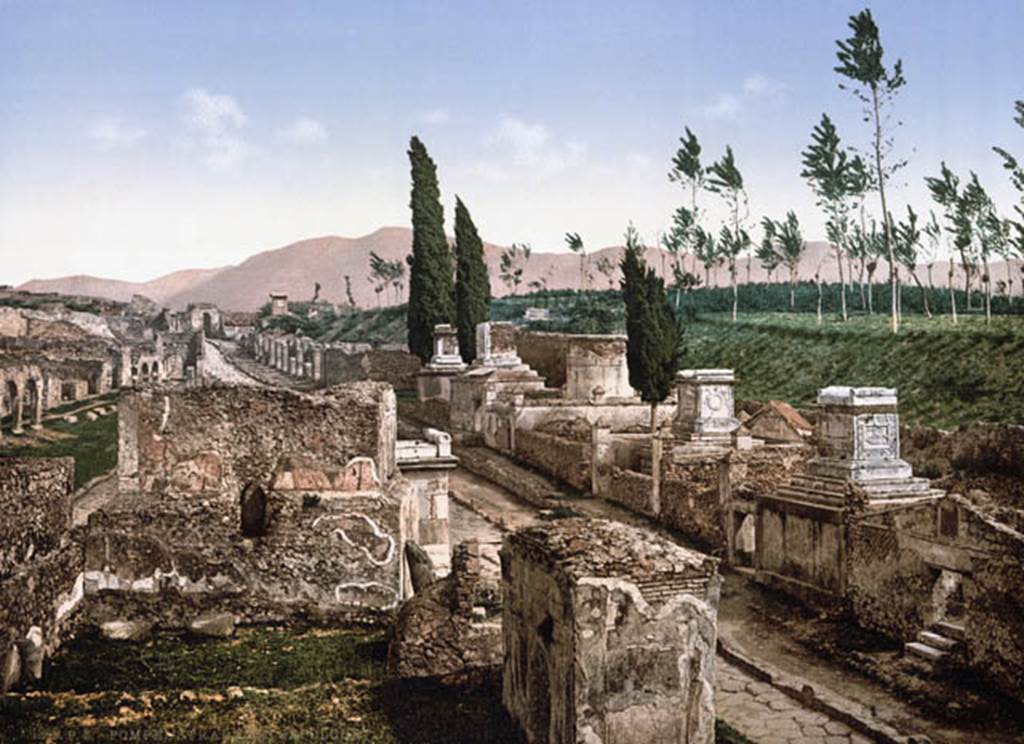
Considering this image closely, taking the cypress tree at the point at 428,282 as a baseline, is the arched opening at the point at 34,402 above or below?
below

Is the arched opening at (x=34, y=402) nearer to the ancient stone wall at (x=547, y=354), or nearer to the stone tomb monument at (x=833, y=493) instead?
the ancient stone wall at (x=547, y=354)

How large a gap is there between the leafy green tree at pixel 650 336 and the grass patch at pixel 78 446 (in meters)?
14.3

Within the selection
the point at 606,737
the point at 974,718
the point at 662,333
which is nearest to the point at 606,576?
the point at 606,737

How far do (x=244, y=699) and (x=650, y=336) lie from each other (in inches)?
781

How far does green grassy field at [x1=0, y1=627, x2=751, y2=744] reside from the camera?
26.4 feet

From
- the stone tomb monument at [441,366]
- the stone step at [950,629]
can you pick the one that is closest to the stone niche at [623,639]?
the stone step at [950,629]

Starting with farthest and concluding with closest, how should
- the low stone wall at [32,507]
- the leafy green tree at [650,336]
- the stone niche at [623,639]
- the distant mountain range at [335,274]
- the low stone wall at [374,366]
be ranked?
the distant mountain range at [335,274] → the low stone wall at [374,366] → the leafy green tree at [650,336] → the low stone wall at [32,507] → the stone niche at [623,639]

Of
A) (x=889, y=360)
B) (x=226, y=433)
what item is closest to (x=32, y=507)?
(x=226, y=433)

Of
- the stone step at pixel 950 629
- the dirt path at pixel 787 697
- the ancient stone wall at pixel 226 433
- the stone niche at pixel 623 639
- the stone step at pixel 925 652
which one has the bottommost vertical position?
the dirt path at pixel 787 697

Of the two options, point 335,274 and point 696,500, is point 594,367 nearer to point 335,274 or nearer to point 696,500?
point 696,500

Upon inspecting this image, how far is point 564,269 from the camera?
189 metres

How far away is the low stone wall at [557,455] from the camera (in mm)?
24156

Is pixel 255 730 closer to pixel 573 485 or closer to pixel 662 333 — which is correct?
pixel 573 485

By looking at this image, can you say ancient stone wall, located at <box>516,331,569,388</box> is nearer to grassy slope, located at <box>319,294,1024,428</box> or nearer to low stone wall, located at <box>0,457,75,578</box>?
grassy slope, located at <box>319,294,1024,428</box>
